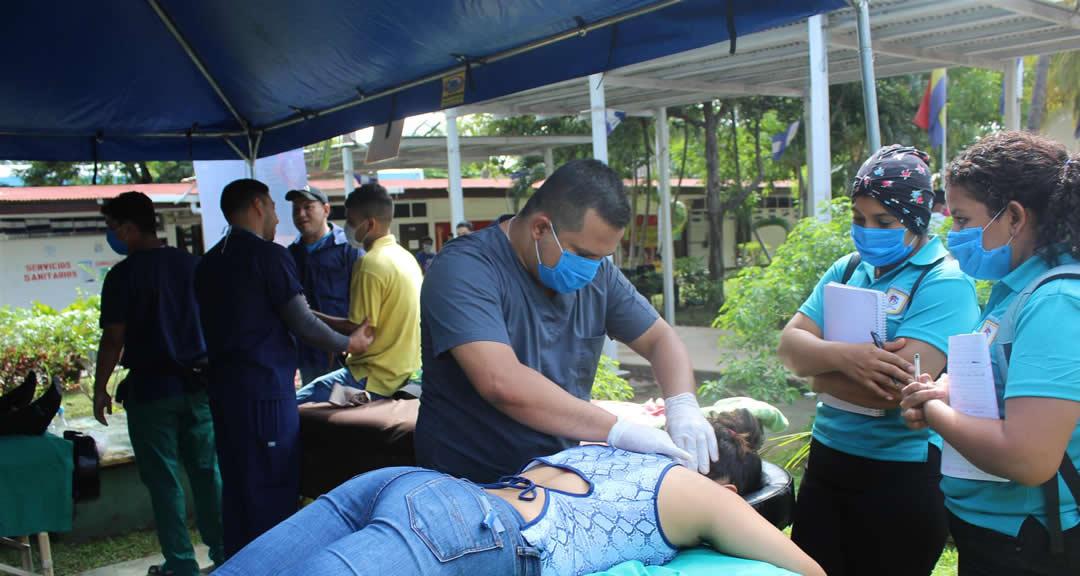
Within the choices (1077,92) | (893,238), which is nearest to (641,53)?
(893,238)

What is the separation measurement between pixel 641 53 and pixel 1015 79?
860 cm

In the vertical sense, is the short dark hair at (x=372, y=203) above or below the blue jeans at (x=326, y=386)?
above

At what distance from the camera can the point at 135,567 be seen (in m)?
4.37

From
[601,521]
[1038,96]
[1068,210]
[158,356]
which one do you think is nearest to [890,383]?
[1068,210]

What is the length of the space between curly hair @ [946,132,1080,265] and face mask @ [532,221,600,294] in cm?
102

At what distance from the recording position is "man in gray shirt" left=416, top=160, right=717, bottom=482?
2.01m

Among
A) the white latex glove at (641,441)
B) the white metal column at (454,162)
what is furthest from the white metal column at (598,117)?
the white latex glove at (641,441)

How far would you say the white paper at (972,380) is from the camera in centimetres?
172

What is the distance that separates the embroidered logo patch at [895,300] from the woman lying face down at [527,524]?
856mm

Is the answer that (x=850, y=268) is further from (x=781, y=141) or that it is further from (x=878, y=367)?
(x=781, y=141)

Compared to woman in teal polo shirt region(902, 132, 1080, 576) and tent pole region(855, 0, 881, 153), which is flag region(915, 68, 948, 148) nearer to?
tent pole region(855, 0, 881, 153)

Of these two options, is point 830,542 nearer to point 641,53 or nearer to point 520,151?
point 641,53

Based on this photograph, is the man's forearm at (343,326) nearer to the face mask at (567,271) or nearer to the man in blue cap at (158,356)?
the man in blue cap at (158,356)

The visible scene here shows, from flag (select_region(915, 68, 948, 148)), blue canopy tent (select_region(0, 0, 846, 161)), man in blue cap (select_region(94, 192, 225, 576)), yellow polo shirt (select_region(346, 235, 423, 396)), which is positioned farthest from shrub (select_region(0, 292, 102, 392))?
flag (select_region(915, 68, 948, 148))
